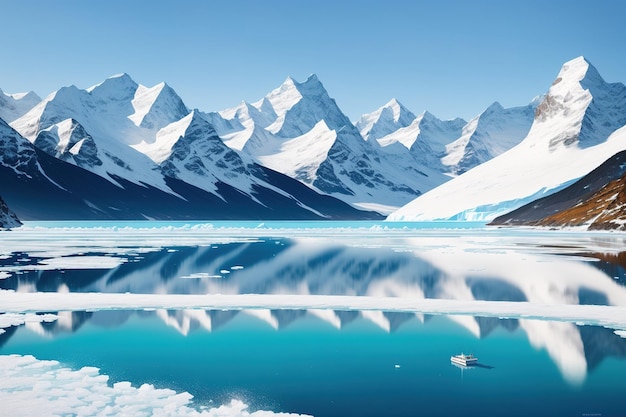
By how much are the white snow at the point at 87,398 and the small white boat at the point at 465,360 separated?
6983mm

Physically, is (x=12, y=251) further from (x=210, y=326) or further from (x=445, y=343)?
(x=445, y=343)

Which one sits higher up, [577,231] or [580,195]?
[580,195]

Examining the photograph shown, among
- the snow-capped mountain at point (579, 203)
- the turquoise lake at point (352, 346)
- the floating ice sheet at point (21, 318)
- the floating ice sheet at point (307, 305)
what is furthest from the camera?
the snow-capped mountain at point (579, 203)

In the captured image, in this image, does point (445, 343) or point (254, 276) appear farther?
point (254, 276)

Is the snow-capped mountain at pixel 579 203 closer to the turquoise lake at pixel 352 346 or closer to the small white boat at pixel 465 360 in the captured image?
the turquoise lake at pixel 352 346

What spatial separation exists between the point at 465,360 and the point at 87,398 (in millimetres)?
10850

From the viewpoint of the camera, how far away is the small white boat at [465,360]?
20089 millimetres

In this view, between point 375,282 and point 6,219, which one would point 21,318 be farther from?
point 6,219

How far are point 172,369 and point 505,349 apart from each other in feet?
36.0

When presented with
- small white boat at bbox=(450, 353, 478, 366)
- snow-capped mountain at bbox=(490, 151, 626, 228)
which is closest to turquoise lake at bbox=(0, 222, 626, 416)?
small white boat at bbox=(450, 353, 478, 366)

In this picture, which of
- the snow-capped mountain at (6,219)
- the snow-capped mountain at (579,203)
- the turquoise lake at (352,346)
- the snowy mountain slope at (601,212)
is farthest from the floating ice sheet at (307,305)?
the snow-capped mountain at (6,219)

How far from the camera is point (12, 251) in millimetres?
67000

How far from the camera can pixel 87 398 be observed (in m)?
16.4

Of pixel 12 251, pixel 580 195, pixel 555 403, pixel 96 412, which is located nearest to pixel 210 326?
pixel 96 412
